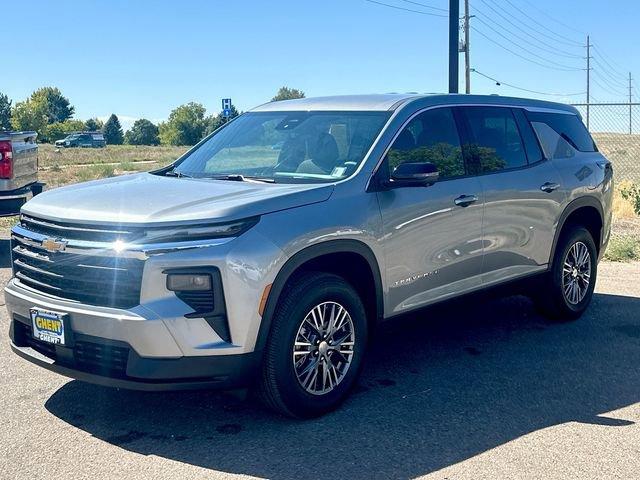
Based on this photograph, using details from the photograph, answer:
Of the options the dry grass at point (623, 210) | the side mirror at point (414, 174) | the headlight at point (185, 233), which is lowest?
the dry grass at point (623, 210)

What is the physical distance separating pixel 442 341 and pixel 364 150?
201cm

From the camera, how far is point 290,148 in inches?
205

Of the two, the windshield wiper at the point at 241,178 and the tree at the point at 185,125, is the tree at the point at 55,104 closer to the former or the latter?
the tree at the point at 185,125

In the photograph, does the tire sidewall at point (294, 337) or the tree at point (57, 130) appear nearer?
the tire sidewall at point (294, 337)

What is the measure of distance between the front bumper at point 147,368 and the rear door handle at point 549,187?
10.5 ft

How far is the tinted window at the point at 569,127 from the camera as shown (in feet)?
21.6

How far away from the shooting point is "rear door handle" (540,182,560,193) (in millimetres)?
6186

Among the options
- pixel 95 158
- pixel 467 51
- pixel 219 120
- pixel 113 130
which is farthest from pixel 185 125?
pixel 467 51

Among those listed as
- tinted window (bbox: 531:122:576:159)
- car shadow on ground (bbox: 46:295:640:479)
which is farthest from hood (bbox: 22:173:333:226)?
tinted window (bbox: 531:122:576:159)

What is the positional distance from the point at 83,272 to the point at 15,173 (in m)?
6.06

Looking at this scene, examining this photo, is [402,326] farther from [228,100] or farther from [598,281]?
[228,100]

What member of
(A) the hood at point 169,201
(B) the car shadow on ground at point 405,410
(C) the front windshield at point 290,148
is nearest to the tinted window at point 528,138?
(B) the car shadow on ground at point 405,410

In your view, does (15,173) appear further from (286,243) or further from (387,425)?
(387,425)

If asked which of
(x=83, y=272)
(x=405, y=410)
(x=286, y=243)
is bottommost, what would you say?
(x=405, y=410)
